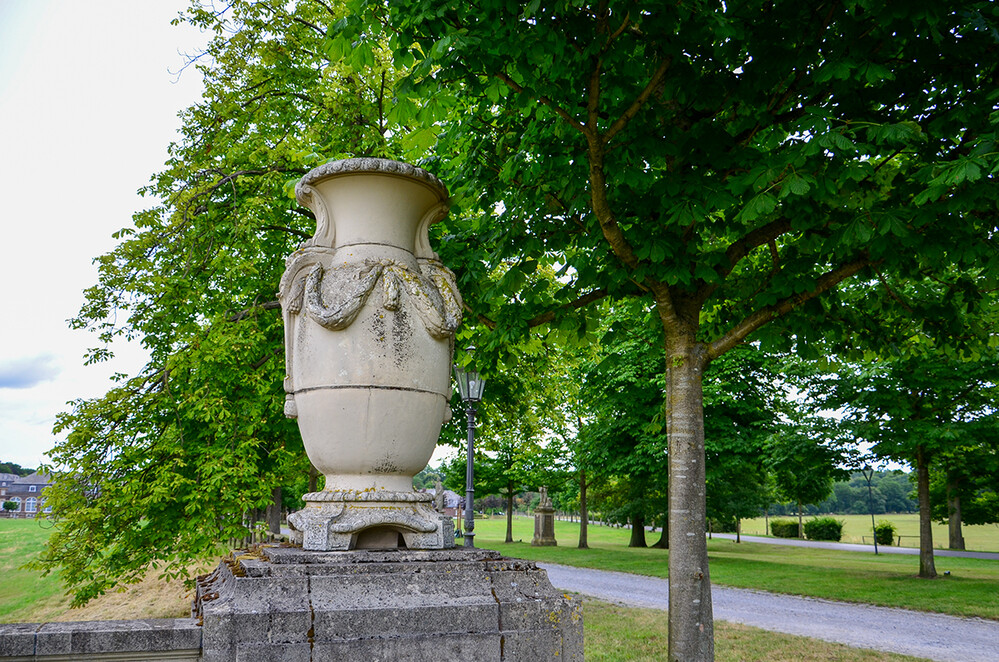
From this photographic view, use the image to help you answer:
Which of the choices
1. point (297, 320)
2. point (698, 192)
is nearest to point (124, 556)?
point (297, 320)

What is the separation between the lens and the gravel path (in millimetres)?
9484

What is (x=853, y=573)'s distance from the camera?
719 inches

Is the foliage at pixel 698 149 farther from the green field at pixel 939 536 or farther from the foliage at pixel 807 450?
the green field at pixel 939 536

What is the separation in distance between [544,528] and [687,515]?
2545 cm

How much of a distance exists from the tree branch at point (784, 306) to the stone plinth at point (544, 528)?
24773 mm

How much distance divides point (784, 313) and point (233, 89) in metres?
10.2

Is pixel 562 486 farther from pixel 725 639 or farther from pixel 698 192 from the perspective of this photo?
pixel 698 192

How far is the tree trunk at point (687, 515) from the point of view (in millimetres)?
5871

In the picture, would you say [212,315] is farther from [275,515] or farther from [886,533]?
[886,533]

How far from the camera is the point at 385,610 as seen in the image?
146 inches

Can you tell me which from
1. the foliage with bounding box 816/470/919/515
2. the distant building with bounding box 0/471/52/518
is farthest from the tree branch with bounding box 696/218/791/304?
the distant building with bounding box 0/471/52/518

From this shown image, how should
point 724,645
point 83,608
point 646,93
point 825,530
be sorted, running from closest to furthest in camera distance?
point 646,93, point 724,645, point 83,608, point 825,530

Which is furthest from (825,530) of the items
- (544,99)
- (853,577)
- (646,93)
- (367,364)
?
(367,364)

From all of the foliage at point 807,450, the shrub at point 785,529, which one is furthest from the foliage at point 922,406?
the shrub at point 785,529
